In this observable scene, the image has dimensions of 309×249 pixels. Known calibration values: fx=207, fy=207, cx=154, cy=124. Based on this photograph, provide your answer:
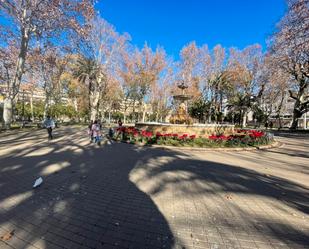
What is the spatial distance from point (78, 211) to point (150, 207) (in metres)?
1.33

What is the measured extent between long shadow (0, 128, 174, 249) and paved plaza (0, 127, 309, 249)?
0.05ft

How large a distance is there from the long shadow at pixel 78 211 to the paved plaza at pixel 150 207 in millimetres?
14

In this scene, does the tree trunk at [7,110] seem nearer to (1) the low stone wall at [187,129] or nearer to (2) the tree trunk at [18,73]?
(2) the tree trunk at [18,73]

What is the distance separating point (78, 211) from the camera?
375 centimetres

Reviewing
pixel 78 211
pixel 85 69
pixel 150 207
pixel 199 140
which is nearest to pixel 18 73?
pixel 199 140

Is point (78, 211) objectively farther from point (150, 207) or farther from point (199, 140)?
point (199, 140)

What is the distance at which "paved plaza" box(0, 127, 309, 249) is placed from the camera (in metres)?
2.99

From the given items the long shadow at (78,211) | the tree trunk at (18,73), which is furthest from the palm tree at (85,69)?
the long shadow at (78,211)

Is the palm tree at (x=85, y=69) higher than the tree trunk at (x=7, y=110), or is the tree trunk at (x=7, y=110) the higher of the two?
the palm tree at (x=85, y=69)

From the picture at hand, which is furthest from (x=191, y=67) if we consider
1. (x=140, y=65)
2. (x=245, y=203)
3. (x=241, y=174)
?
(x=245, y=203)

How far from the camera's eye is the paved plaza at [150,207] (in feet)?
9.81

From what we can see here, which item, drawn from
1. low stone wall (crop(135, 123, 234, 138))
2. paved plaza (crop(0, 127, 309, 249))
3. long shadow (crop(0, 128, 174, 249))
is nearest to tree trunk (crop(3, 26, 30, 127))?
low stone wall (crop(135, 123, 234, 138))

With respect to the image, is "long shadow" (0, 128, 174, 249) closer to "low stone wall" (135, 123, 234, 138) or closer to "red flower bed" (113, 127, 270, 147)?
"red flower bed" (113, 127, 270, 147)

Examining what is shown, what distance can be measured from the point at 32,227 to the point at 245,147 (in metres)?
11.7
